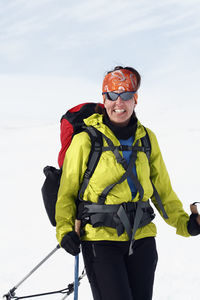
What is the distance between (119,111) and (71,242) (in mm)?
984

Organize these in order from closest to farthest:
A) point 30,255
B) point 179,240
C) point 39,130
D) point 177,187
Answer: point 30,255, point 179,240, point 177,187, point 39,130

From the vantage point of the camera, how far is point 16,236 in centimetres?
760

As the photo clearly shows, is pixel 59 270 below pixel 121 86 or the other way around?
below

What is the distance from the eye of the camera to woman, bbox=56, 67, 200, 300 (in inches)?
106

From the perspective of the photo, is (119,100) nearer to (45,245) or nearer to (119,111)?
(119,111)

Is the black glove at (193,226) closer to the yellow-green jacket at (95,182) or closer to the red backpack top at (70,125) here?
the yellow-green jacket at (95,182)

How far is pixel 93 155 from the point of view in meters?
2.74

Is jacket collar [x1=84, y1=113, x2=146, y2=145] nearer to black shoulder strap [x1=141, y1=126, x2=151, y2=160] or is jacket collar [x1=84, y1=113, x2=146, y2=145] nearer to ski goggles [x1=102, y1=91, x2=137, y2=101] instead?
black shoulder strap [x1=141, y1=126, x2=151, y2=160]

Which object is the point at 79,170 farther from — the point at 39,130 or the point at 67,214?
the point at 39,130

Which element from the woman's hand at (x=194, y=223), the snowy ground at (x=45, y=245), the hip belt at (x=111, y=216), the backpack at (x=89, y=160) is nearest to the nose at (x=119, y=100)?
the backpack at (x=89, y=160)

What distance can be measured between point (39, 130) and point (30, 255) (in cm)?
2218

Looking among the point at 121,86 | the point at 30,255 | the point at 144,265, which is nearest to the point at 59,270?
the point at 30,255

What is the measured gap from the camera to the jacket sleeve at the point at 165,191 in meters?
3.09

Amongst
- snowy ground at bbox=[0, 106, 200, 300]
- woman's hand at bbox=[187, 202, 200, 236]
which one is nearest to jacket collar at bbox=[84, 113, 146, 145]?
woman's hand at bbox=[187, 202, 200, 236]
